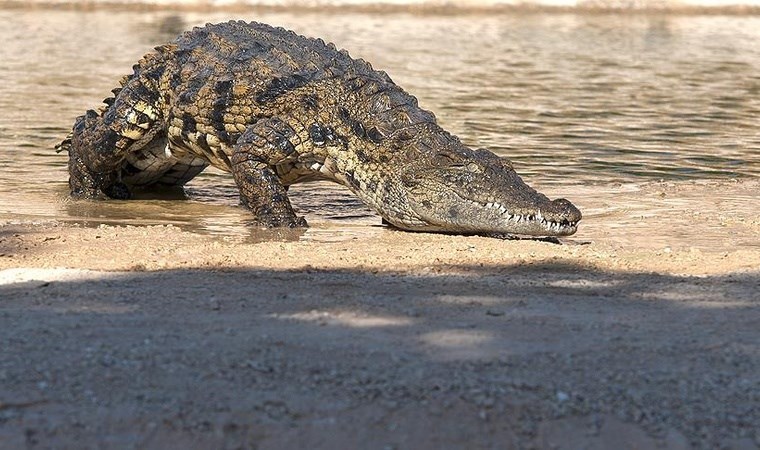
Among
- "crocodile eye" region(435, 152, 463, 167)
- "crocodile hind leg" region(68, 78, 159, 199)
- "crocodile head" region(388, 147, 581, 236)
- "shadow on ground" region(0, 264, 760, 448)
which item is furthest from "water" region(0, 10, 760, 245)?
"shadow on ground" region(0, 264, 760, 448)

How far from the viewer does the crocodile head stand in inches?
278

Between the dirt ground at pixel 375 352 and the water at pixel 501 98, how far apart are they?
227 centimetres

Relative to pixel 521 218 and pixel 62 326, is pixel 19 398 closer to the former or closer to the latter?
pixel 62 326

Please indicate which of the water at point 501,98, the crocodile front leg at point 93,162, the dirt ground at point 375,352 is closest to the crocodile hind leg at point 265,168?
the water at point 501,98

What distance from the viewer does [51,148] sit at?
11688mm

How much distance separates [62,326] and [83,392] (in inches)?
28.6

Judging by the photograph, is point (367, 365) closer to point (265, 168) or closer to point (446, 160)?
point (446, 160)

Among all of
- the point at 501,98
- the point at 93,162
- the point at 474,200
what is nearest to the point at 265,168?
the point at 474,200

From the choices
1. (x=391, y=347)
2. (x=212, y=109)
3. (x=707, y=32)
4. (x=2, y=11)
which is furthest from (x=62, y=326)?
(x=2, y=11)

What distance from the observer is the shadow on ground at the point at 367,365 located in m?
3.63

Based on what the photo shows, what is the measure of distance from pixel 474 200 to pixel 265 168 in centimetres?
153

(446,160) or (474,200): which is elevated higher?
(446,160)

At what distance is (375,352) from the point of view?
4.23 metres

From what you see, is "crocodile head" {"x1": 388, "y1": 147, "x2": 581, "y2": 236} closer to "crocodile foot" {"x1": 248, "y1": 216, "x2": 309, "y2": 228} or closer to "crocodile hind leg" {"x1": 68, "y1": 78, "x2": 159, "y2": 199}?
"crocodile foot" {"x1": 248, "y1": 216, "x2": 309, "y2": 228}
